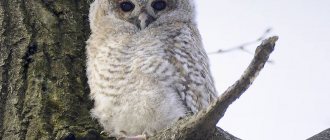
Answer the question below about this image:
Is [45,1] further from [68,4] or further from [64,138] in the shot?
[64,138]

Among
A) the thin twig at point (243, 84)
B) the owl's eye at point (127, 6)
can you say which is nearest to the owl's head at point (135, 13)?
the owl's eye at point (127, 6)

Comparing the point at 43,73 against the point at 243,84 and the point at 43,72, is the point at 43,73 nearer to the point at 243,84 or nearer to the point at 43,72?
the point at 43,72

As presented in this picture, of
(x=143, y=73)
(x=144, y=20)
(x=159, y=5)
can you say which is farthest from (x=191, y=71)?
(x=159, y=5)

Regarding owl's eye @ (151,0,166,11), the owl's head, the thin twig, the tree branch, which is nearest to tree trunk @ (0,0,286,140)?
the owl's head

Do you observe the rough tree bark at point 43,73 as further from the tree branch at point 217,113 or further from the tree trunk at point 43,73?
the tree branch at point 217,113

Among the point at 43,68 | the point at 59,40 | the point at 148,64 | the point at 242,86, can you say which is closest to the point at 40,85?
the point at 43,68

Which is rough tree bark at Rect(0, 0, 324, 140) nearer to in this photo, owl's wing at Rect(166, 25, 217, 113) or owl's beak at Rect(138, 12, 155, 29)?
owl's beak at Rect(138, 12, 155, 29)
